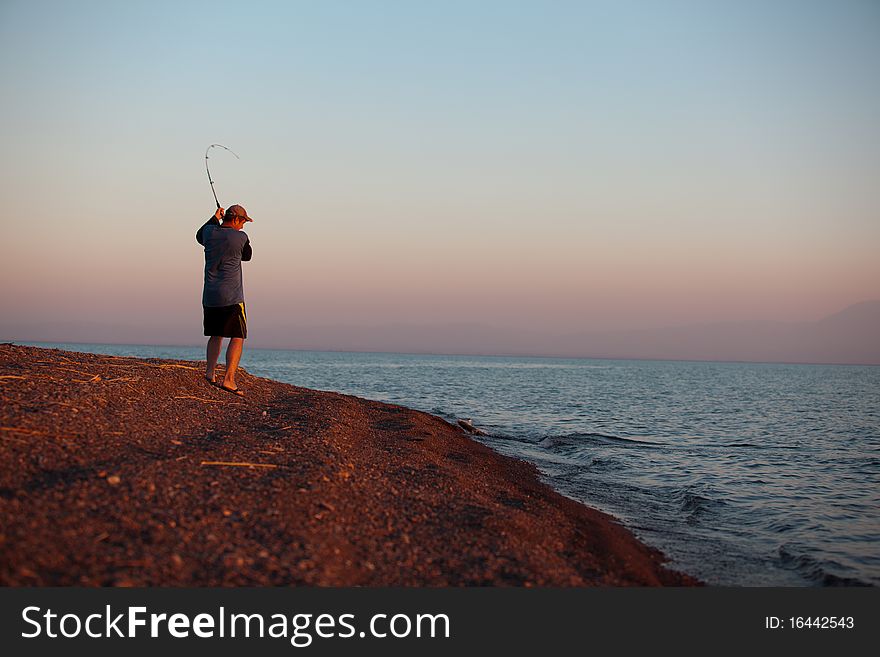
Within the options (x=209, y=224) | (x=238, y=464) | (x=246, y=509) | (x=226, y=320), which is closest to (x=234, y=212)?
(x=209, y=224)

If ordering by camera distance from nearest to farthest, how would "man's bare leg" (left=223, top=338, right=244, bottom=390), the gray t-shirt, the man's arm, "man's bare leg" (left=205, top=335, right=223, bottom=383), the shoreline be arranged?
the shoreline → the gray t-shirt → the man's arm → "man's bare leg" (left=223, top=338, right=244, bottom=390) → "man's bare leg" (left=205, top=335, right=223, bottom=383)

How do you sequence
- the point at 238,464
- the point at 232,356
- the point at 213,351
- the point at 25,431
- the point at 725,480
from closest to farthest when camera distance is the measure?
the point at 25,431 → the point at 238,464 → the point at 232,356 → the point at 213,351 → the point at 725,480

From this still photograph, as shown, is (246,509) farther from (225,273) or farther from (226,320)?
(225,273)

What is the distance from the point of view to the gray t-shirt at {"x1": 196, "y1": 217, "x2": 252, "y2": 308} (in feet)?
31.4

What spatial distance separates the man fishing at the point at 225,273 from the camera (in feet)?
31.5

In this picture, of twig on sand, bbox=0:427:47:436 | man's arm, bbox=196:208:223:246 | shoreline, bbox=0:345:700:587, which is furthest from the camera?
man's arm, bbox=196:208:223:246

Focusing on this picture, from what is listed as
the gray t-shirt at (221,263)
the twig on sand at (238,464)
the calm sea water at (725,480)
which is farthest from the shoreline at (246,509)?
the gray t-shirt at (221,263)

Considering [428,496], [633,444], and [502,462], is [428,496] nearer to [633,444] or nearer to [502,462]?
[502,462]

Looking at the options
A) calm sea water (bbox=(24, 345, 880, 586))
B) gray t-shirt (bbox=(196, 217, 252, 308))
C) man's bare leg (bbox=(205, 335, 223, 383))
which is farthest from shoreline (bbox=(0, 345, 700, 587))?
gray t-shirt (bbox=(196, 217, 252, 308))

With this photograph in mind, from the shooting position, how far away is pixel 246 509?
572 cm

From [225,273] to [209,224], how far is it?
79 cm

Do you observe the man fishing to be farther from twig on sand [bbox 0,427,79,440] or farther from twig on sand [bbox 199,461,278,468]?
twig on sand [bbox 0,427,79,440]

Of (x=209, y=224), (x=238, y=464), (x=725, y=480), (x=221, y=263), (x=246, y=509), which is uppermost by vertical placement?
(x=209, y=224)

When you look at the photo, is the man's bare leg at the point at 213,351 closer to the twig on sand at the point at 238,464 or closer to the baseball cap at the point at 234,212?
the baseball cap at the point at 234,212
